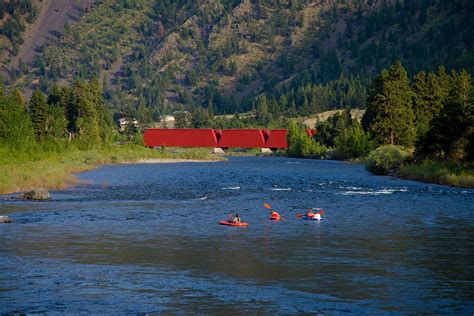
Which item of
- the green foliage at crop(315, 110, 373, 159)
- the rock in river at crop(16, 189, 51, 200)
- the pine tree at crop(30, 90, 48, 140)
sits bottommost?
the rock in river at crop(16, 189, 51, 200)

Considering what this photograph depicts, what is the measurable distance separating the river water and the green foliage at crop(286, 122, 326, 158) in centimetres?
11046

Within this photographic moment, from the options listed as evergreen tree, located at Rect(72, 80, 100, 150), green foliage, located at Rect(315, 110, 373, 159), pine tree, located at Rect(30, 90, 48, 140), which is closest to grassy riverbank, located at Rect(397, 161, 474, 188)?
green foliage, located at Rect(315, 110, 373, 159)

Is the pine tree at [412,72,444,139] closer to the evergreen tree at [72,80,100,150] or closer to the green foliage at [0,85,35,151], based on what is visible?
the evergreen tree at [72,80,100,150]

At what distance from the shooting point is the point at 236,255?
40.2 meters

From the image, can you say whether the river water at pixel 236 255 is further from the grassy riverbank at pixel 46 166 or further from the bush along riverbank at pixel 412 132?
the bush along riverbank at pixel 412 132

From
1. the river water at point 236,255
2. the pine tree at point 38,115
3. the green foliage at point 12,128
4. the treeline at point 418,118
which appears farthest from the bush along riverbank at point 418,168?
the pine tree at point 38,115

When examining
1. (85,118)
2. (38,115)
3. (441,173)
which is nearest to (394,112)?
(441,173)

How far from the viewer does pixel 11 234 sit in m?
46.4

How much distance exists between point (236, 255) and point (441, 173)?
51.7 meters

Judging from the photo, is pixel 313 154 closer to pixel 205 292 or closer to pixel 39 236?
pixel 39 236

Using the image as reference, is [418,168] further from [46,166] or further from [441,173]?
[46,166]

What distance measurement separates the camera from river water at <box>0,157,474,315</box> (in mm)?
30188

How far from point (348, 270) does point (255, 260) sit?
495 cm

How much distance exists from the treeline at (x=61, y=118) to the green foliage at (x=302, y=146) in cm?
4480
